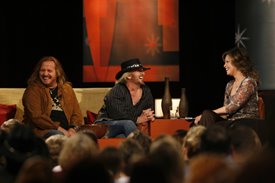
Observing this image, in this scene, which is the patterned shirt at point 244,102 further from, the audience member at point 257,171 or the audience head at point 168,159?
the audience member at point 257,171

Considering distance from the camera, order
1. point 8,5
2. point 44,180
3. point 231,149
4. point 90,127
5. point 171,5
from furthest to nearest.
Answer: point 171,5
point 8,5
point 90,127
point 231,149
point 44,180

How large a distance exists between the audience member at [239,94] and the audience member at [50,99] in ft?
3.63

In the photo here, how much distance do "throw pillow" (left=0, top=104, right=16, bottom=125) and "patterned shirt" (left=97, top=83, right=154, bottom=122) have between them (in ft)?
2.58

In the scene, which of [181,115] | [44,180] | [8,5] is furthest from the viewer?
[8,5]

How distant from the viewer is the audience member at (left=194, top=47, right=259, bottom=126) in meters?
6.27

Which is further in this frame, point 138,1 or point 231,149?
point 138,1

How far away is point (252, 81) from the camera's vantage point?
6316 millimetres

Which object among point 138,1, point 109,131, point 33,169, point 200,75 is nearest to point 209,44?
point 200,75

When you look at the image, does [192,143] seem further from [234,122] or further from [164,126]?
[164,126]

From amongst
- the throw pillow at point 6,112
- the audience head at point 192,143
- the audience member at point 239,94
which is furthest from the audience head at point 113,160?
the throw pillow at point 6,112

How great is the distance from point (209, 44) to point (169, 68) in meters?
0.49

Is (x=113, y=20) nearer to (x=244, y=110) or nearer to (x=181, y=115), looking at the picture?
(x=181, y=115)

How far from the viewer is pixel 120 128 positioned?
6344mm

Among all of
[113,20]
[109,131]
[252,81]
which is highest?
[113,20]
